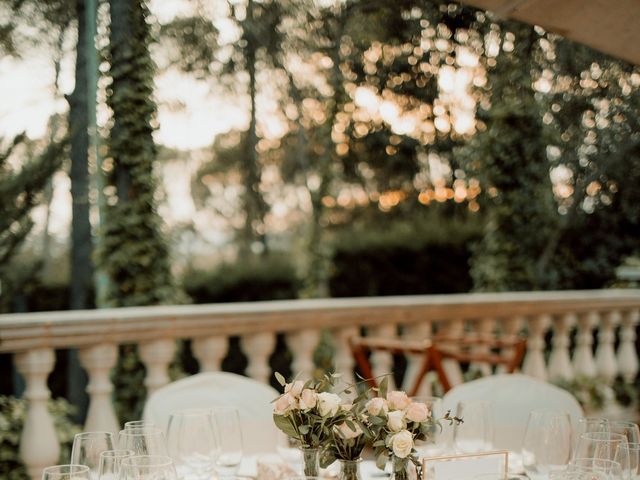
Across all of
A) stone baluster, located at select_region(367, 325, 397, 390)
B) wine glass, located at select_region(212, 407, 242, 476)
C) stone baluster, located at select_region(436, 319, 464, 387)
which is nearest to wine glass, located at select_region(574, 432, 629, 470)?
wine glass, located at select_region(212, 407, 242, 476)

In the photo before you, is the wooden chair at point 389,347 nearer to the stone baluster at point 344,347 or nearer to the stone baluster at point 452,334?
the stone baluster at point 344,347

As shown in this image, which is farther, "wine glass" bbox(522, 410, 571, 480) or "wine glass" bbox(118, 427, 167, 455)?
"wine glass" bbox(522, 410, 571, 480)

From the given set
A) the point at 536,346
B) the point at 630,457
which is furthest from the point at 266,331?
the point at 630,457

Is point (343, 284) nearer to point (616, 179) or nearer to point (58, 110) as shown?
point (616, 179)

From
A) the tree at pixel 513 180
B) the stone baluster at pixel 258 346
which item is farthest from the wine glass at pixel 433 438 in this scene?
the tree at pixel 513 180

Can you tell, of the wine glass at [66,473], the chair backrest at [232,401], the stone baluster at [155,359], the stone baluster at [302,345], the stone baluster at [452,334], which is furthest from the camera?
the stone baluster at [452,334]

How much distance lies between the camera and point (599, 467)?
1.84m

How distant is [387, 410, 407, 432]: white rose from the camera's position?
1.95 meters

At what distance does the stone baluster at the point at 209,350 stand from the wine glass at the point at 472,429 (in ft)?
6.68

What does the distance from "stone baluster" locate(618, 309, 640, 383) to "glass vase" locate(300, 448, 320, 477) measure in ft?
14.2

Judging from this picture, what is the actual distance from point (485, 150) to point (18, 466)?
4819mm

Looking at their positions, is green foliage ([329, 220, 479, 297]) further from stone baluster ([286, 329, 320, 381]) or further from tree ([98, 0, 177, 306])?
stone baluster ([286, 329, 320, 381])

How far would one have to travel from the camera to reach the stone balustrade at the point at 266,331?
3.59 m

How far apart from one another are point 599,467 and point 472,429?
502 mm
